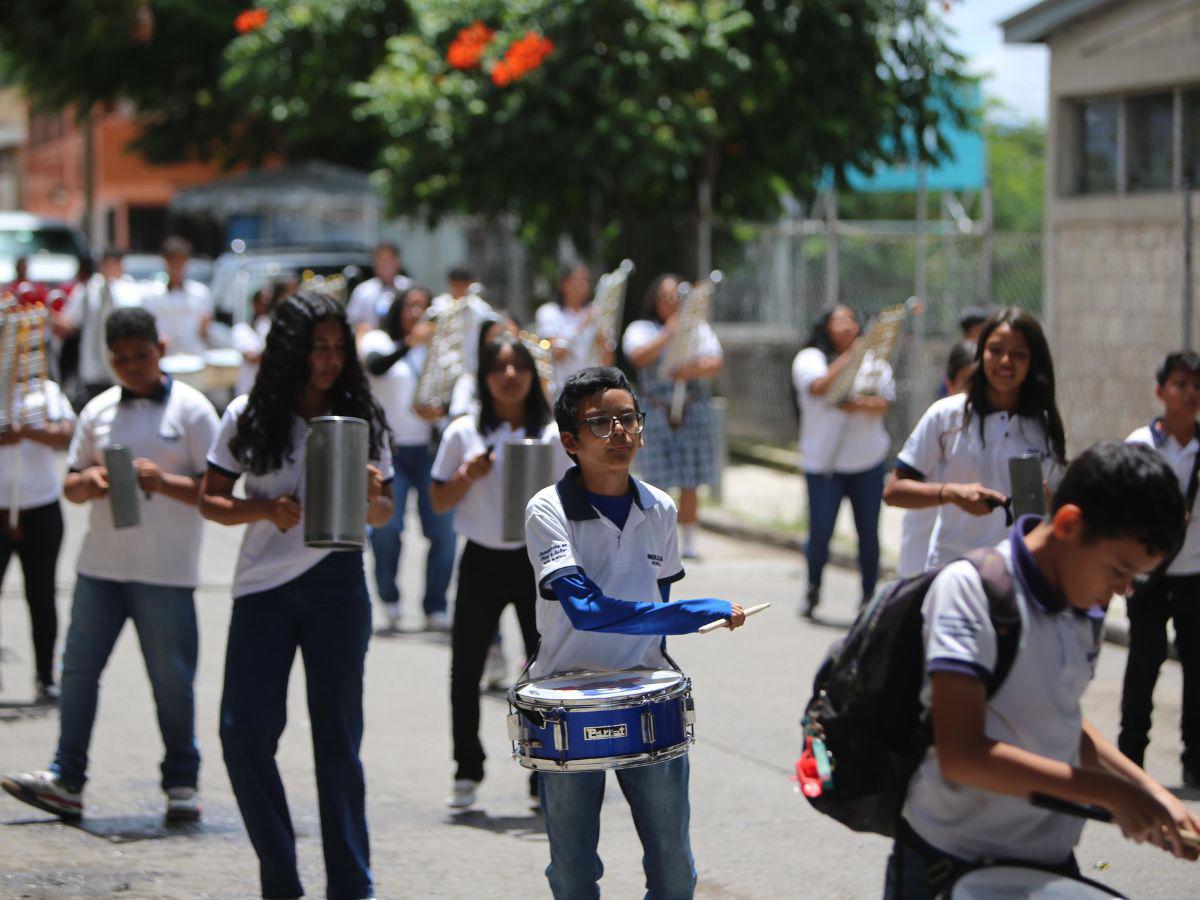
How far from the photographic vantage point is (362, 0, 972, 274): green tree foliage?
1567cm

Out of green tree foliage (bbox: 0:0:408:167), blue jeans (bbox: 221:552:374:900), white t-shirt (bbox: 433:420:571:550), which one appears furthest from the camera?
green tree foliage (bbox: 0:0:408:167)

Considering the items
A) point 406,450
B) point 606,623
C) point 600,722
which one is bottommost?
point 600,722

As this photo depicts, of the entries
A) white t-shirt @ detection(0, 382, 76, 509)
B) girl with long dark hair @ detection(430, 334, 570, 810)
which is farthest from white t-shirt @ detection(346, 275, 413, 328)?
girl with long dark hair @ detection(430, 334, 570, 810)

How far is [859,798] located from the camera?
3238mm

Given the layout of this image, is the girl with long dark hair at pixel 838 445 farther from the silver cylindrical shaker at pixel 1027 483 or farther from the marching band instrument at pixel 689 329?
the silver cylindrical shaker at pixel 1027 483

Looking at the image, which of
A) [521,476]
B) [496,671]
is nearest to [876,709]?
[521,476]

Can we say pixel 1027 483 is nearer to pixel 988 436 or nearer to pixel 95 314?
pixel 988 436

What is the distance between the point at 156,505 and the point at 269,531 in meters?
1.16

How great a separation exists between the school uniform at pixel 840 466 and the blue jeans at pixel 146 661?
15.6 feet

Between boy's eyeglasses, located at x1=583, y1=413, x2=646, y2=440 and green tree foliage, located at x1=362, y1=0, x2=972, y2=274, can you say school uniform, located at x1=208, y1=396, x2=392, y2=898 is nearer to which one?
boy's eyeglasses, located at x1=583, y1=413, x2=646, y2=440

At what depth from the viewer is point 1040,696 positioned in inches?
124

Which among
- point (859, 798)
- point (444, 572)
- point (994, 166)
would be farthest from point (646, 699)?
point (994, 166)

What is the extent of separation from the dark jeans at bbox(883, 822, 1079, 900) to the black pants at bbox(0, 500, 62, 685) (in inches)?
216

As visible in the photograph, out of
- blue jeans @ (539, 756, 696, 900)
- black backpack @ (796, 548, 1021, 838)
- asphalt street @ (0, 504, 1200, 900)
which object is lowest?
asphalt street @ (0, 504, 1200, 900)
